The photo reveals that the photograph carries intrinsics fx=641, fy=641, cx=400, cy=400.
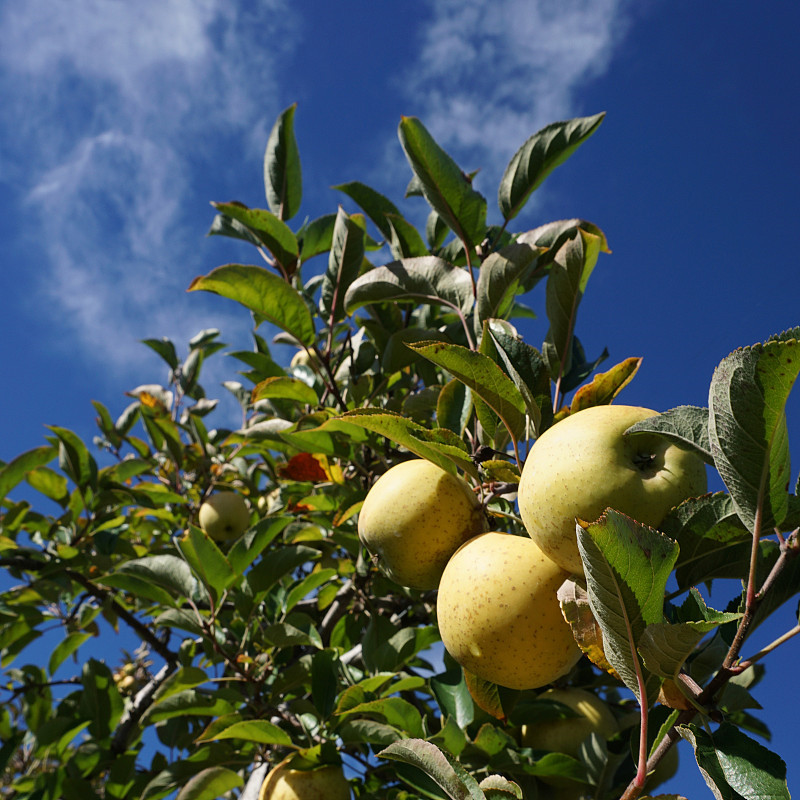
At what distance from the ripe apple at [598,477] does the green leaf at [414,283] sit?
0.75 metres

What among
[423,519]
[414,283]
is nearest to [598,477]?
[423,519]

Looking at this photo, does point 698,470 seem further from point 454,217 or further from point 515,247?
point 454,217

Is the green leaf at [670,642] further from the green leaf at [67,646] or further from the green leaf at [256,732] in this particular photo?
the green leaf at [67,646]

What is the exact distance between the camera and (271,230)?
6.76ft

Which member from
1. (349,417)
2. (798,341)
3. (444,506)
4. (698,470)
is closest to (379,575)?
(444,506)

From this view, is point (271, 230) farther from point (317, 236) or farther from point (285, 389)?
point (285, 389)

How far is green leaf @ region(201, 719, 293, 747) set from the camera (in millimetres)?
1476

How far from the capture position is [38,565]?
2.77 meters

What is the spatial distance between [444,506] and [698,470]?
19.5 inches

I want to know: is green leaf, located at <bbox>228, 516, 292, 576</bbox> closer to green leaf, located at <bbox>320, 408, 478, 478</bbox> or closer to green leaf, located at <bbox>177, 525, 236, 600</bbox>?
green leaf, located at <bbox>177, 525, 236, 600</bbox>

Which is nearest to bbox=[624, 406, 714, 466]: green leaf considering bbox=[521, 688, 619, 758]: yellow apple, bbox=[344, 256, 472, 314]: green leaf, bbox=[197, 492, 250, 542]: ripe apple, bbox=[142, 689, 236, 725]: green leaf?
bbox=[344, 256, 472, 314]: green leaf

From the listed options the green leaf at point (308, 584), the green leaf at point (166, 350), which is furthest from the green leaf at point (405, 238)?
the green leaf at point (166, 350)

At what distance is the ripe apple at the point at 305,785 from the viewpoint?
5.09ft

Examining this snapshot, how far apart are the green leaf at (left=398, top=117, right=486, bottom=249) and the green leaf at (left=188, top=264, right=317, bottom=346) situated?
491mm
